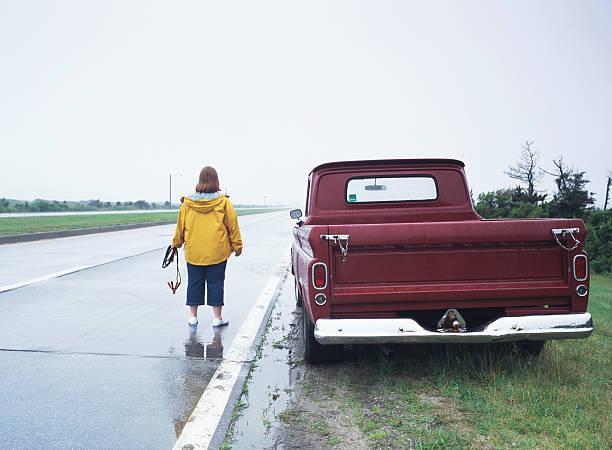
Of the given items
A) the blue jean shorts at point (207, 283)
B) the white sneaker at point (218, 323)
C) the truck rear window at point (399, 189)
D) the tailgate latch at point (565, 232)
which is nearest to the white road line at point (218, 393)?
the white sneaker at point (218, 323)

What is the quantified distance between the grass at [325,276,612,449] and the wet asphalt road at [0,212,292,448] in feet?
4.44

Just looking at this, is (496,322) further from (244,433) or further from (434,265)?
(244,433)

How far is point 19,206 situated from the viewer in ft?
192

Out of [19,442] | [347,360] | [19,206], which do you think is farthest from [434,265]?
[19,206]

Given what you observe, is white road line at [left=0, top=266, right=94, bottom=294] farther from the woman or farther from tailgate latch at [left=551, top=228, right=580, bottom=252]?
tailgate latch at [left=551, top=228, right=580, bottom=252]

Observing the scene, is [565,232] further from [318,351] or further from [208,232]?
[208,232]

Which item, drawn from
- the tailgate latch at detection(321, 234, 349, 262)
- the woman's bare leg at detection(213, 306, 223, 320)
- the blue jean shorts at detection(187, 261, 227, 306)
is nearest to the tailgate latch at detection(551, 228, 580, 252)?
the tailgate latch at detection(321, 234, 349, 262)

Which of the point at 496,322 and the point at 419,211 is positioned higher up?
the point at 419,211

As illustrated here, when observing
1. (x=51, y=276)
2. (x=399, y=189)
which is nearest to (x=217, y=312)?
(x=399, y=189)

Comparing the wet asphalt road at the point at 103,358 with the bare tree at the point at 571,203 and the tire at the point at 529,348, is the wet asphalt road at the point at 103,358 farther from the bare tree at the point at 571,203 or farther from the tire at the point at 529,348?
the bare tree at the point at 571,203

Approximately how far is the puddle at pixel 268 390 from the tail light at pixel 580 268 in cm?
236

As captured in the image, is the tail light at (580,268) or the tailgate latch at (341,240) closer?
the tailgate latch at (341,240)

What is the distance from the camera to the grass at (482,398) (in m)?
3.41

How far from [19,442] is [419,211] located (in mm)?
4341
